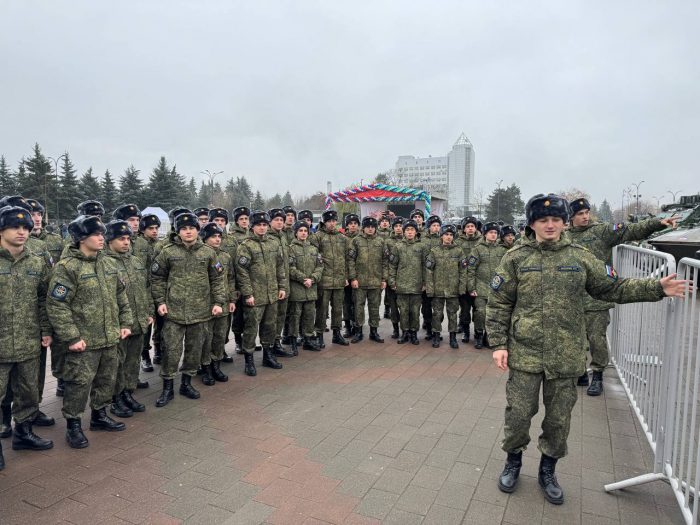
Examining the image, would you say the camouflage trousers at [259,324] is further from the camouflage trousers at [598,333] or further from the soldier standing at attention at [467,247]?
the camouflage trousers at [598,333]

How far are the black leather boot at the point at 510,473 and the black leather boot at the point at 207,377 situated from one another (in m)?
3.59

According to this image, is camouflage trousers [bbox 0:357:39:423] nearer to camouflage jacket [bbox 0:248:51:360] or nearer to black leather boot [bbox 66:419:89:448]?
camouflage jacket [bbox 0:248:51:360]

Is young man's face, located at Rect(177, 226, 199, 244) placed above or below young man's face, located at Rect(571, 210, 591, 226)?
below

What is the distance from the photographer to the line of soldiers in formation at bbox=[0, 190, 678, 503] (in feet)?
10.8

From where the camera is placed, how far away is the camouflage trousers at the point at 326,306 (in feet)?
24.2

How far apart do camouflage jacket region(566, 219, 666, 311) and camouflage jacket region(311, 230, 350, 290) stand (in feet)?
11.2

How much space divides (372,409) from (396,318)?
3.39 metres

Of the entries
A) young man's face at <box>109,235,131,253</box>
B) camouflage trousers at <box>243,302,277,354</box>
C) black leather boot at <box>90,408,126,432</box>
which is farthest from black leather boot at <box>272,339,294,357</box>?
young man's face at <box>109,235,131,253</box>

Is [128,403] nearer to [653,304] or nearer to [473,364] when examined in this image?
[473,364]

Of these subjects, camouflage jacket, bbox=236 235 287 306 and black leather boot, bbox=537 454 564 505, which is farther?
camouflage jacket, bbox=236 235 287 306

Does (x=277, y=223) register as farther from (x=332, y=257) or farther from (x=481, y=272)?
(x=481, y=272)

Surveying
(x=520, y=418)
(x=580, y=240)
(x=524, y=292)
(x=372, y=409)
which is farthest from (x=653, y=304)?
(x=372, y=409)

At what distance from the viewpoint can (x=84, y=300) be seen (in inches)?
163

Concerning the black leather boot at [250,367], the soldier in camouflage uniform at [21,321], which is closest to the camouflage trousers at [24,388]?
the soldier in camouflage uniform at [21,321]
